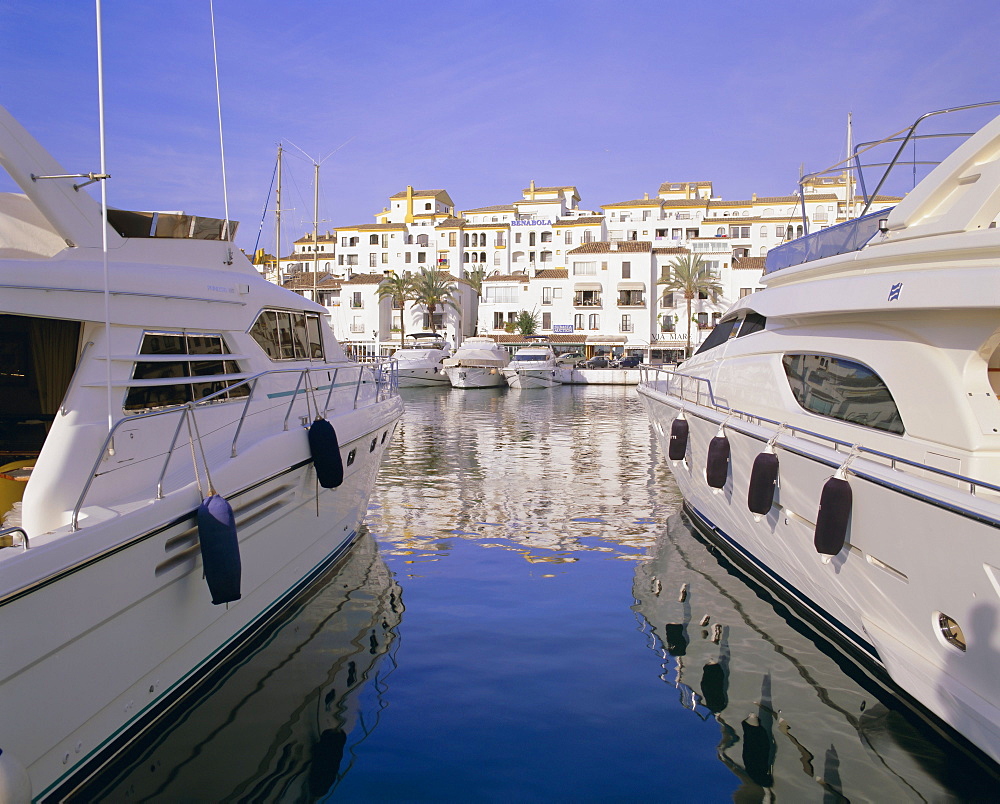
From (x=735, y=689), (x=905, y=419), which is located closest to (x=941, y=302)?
(x=905, y=419)

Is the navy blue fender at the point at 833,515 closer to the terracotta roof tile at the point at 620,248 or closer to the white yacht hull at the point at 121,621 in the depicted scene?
the white yacht hull at the point at 121,621

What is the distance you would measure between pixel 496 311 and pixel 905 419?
5823cm

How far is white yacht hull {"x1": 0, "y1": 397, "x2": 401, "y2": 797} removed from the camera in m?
3.52

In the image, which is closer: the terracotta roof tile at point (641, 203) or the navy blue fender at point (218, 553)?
the navy blue fender at point (218, 553)

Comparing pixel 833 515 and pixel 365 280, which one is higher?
pixel 365 280

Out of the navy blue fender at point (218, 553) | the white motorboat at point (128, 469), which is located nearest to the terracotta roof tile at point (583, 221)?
the white motorboat at point (128, 469)

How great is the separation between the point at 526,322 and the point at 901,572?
55392 millimetres

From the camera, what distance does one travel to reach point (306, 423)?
23.7 ft

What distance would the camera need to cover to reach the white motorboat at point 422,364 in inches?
1687

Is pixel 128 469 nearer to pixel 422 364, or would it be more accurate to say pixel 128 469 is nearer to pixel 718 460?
pixel 718 460

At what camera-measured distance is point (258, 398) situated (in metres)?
6.83

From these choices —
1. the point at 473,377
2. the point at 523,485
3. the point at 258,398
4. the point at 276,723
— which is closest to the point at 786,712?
the point at 276,723

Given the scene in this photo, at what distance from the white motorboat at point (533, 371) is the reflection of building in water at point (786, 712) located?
3642 centimetres

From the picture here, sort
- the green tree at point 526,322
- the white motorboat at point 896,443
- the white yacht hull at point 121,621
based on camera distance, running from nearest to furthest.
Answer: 1. the white yacht hull at point 121,621
2. the white motorboat at point 896,443
3. the green tree at point 526,322
